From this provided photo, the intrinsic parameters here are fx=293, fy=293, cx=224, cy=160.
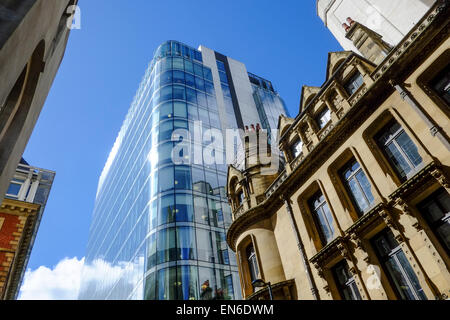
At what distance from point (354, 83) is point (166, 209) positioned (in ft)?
78.1

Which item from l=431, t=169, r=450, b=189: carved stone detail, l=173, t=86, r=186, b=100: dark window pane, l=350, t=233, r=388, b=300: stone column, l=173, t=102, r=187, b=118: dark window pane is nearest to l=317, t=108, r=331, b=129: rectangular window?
l=350, t=233, r=388, b=300: stone column

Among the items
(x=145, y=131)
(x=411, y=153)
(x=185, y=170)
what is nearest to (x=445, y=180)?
(x=411, y=153)

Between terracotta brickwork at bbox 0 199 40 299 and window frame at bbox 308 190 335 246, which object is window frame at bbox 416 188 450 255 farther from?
terracotta brickwork at bbox 0 199 40 299

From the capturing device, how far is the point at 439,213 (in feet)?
36.2

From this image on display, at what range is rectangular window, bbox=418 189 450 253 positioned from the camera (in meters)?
10.6

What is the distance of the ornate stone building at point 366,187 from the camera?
1120 centimetres

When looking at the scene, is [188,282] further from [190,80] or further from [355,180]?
[190,80]

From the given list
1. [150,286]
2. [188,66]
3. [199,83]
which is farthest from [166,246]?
[188,66]

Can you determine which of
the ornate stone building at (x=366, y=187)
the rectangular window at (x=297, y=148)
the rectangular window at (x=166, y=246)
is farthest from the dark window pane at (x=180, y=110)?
the rectangular window at (x=297, y=148)

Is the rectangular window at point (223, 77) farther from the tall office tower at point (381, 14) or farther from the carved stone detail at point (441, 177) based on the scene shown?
the carved stone detail at point (441, 177)

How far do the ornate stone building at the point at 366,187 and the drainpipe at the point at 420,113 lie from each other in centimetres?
4
